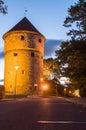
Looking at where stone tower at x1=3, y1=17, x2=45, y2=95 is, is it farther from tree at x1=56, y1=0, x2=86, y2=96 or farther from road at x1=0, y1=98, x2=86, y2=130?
road at x1=0, y1=98, x2=86, y2=130

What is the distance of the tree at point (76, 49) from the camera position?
4034 centimetres

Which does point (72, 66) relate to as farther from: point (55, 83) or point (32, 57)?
point (55, 83)

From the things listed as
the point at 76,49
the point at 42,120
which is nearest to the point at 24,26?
the point at 76,49

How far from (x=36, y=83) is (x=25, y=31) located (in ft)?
43.0

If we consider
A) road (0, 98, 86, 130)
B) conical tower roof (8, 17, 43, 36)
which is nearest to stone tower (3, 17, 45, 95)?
conical tower roof (8, 17, 43, 36)

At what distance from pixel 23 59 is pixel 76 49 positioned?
4631 cm

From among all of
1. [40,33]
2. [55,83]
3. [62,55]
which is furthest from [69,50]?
[55,83]

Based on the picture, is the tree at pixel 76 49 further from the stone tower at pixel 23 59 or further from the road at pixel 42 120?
the stone tower at pixel 23 59

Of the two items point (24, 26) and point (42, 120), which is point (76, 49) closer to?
point (42, 120)

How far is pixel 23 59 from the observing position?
86125 millimetres

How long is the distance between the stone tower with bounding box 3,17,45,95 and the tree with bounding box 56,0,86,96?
134 feet

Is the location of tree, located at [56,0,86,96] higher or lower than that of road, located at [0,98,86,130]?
higher

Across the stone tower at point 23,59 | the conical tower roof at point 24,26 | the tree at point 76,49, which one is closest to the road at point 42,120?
the tree at point 76,49

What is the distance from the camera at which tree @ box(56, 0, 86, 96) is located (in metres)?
40.3
